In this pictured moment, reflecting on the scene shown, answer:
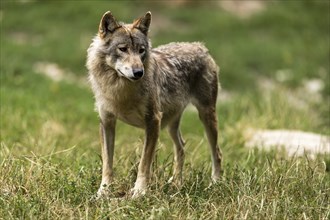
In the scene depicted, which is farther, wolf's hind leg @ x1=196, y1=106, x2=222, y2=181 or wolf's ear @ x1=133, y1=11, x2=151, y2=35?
wolf's hind leg @ x1=196, y1=106, x2=222, y2=181

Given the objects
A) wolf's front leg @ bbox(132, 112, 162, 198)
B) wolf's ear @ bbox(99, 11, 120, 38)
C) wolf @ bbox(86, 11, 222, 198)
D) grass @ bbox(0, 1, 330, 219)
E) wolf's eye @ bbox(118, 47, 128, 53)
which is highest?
wolf's ear @ bbox(99, 11, 120, 38)

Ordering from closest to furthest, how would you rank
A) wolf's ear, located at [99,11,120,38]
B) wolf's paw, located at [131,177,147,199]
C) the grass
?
the grass < wolf's paw, located at [131,177,147,199] < wolf's ear, located at [99,11,120,38]

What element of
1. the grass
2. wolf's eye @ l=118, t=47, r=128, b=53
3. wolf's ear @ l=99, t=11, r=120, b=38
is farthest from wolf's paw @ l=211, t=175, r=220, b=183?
wolf's ear @ l=99, t=11, r=120, b=38

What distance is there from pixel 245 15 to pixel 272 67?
2.84 m

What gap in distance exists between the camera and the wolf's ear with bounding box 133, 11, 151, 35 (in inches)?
293

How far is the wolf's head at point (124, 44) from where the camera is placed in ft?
23.3

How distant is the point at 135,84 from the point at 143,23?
0.59m

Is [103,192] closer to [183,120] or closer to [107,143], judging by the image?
[107,143]

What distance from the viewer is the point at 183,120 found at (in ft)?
42.2

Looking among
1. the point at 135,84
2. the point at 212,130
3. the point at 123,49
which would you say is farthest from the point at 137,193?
the point at 212,130

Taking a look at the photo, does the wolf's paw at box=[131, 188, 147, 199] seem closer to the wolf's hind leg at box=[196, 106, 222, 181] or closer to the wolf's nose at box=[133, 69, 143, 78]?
the wolf's nose at box=[133, 69, 143, 78]

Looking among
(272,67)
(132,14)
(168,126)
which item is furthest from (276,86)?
(168,126)

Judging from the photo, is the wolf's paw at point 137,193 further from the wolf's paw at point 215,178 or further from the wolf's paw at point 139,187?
the wolf's paw at point 215,178

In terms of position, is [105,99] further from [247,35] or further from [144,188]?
[247,35]
